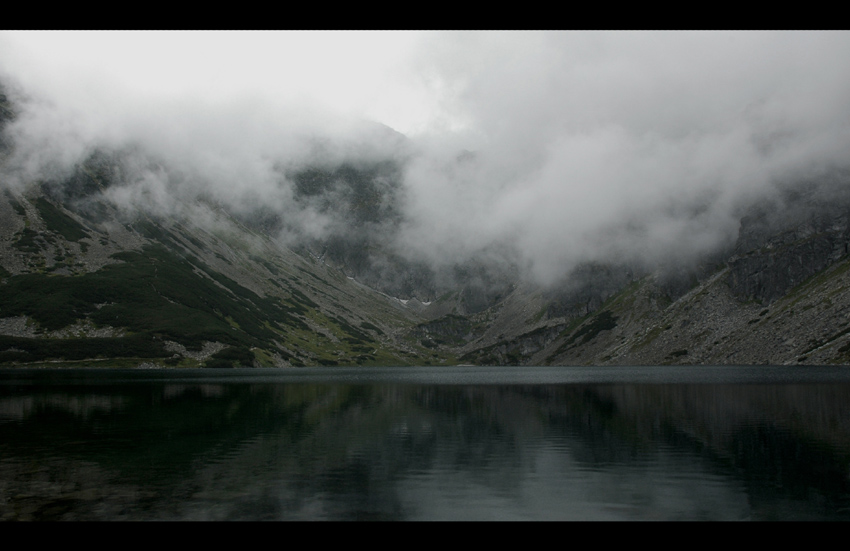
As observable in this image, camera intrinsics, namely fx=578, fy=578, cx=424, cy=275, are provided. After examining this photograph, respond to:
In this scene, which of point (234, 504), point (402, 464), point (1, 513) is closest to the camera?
point (1, 513)

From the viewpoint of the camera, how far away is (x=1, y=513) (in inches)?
1129

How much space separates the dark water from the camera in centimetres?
3072

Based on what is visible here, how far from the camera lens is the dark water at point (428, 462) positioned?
30719mm

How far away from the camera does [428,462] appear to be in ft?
144
